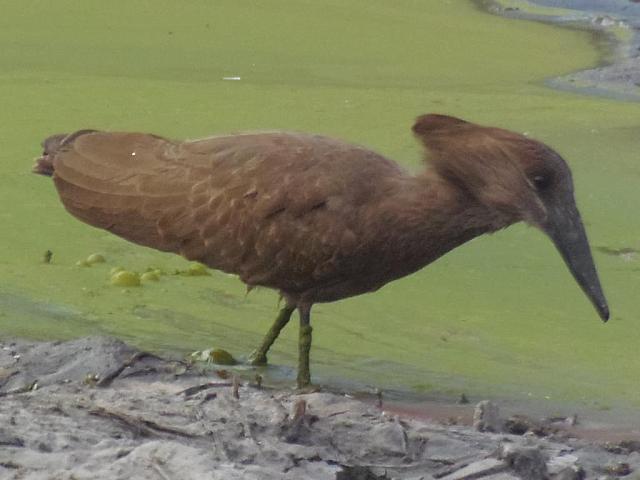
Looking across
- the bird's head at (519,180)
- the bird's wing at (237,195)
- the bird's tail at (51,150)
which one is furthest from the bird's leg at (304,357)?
the bird's tail at (51,150)

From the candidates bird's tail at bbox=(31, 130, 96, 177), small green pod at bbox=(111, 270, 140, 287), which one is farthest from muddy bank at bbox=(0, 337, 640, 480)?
small green pod at bbox=(111, 270, 140, 287)

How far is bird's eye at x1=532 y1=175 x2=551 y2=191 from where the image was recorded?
3.75 m

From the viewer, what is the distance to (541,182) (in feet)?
12.4

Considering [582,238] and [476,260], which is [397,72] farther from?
[582,238]

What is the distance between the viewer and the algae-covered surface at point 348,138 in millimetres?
4531

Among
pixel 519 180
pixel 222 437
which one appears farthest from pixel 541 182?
pixel 222 437

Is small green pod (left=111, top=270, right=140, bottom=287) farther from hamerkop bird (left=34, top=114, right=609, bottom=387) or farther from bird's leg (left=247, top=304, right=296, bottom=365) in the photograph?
bird's leg (left=247, top=304, right=296, bottom=365)

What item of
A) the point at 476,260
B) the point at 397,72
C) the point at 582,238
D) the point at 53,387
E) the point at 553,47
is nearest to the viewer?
the point at 53,387

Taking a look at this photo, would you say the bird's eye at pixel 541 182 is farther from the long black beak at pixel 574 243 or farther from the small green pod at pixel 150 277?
the small green pod at pixel 150 277

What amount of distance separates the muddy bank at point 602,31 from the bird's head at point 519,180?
463 centimetres

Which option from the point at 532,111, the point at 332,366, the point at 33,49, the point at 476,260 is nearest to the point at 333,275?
the point at 332,366

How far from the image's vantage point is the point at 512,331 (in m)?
4.78

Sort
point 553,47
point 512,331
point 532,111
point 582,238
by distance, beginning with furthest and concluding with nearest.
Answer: point 553,47, point 532,111, point 512,331, point 582,238

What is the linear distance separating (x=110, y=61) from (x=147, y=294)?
3529 mm
